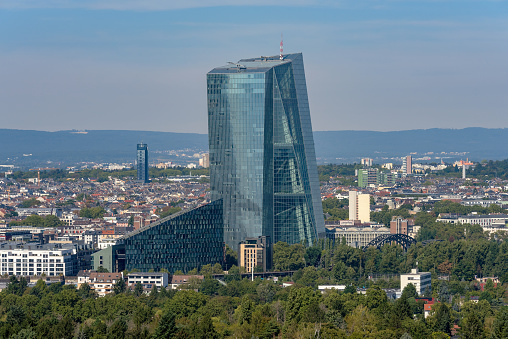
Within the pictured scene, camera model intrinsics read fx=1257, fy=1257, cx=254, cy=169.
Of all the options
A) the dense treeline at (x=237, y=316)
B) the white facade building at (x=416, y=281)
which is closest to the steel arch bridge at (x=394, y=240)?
the white facade building at (x=416, y=281)

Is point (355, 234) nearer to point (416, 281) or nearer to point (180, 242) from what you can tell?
point (180, 242)

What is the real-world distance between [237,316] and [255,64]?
6275 cm

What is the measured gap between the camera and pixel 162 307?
109125 millimetres

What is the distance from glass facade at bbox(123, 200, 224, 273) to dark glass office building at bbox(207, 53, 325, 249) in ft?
38.0

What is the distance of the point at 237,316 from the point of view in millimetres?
98938

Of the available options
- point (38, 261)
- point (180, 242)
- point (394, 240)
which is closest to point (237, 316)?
point (180, 242)

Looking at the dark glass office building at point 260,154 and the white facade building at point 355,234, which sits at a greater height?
the dark glass office building at point 260,154

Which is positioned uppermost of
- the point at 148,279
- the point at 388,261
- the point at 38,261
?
the point at 38,261

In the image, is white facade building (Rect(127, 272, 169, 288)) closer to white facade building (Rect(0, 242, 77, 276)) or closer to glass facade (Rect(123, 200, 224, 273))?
glass facade (Rect(123, 200, 224, 273))

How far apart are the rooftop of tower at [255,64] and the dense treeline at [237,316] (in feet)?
141

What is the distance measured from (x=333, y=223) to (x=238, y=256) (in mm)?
59746

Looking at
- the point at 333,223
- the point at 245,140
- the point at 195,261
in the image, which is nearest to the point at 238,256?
the point at 195,261

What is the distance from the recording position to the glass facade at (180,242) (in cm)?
13175

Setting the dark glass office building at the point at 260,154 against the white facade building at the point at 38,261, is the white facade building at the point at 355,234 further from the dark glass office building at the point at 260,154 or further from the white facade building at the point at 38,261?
the white facade building at the point at 38,261
